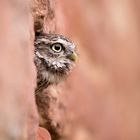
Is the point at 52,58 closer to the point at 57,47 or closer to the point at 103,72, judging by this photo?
the point at 57,47

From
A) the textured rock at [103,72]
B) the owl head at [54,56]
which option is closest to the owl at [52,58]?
the owl head at [54,56]

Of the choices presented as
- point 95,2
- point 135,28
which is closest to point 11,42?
point 95,2

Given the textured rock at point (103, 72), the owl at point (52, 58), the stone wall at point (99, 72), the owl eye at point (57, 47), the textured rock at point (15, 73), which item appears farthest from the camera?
the textured rock at point (103, 72)

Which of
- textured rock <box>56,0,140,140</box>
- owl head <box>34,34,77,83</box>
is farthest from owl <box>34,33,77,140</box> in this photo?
textured rock <box>56,0,140,140</box>

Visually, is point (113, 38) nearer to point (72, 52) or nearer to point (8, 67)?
point (72, 52)

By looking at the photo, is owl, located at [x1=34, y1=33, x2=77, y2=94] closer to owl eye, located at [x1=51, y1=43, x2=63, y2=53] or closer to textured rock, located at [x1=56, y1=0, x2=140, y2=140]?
owl eye, located at [x1=51, y1=43, x2=63, y2=53]

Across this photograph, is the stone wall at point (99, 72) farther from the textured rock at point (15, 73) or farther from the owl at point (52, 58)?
the textured rock at point (15, 73)

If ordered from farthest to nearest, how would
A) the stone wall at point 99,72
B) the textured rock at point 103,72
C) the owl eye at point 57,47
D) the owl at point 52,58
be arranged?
the textured rock at point 103,72 < the stone wall at point 99,72 < the owl eye at point 57,47 < the owl at point 52,58

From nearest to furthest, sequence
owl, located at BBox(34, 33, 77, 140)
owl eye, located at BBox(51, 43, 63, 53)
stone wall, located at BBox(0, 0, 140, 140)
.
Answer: owl, located at BBox(34, 33, 77, 140) → owl eye, located at BBox(51, 43, 63, 53) → stone wall, located at BBox(0, 0, 140, 140)
